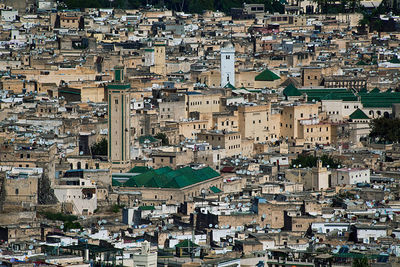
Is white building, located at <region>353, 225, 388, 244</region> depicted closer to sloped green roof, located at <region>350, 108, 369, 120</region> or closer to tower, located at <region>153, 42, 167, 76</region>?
sloped green roof, located at <region>350, 108, 369, 120</region>

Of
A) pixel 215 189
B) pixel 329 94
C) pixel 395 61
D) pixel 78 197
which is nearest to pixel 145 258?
pixel 78 197

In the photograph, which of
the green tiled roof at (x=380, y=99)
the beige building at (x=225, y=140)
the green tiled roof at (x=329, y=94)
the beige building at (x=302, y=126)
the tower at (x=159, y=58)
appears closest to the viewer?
the beige building at (x=225, y=140)

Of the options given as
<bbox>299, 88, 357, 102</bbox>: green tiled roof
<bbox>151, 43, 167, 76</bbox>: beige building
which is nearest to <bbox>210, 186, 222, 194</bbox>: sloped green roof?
<bbox>299, 88, 357, 102</bbox>: green tiled roof

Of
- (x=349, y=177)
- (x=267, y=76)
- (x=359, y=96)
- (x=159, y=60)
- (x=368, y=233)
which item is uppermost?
(x=159, y=60)

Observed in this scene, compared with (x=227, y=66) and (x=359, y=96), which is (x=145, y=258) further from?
(x=227, y=66)

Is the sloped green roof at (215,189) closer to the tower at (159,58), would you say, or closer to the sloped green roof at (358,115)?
the sloped green roof at (358,115)

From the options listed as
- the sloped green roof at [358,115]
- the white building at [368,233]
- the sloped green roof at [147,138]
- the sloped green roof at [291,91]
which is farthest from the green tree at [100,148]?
the white building at [368,233]
